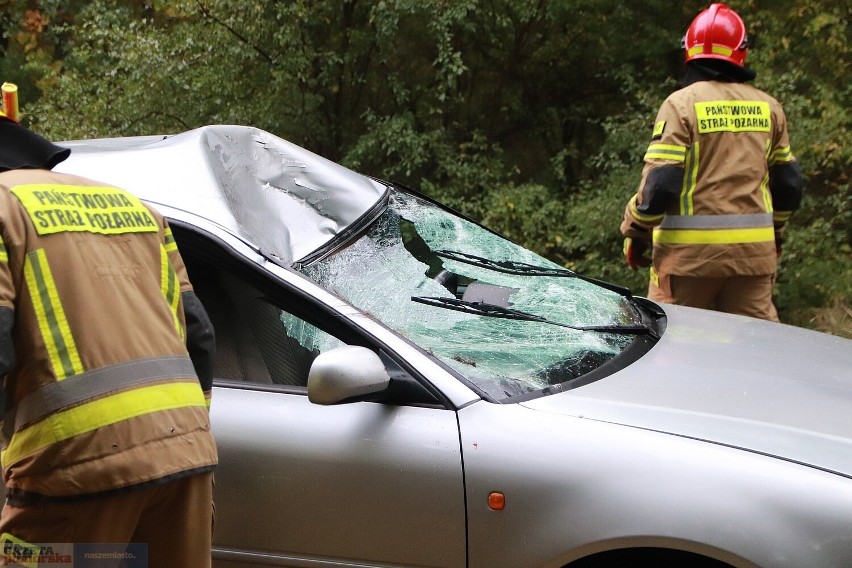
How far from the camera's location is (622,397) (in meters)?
2.35

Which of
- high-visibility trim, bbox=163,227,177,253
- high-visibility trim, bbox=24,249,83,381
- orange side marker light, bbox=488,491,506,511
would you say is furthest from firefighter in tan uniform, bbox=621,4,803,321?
high-visibility trim, bbox=24,249,83,381

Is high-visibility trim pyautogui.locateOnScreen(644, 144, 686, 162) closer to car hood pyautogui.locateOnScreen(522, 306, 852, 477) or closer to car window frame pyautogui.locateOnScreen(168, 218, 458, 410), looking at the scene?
car hood pyautogui.locateOnScreen(522, 306, 852, 477)

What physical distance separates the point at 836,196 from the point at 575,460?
5069 mm

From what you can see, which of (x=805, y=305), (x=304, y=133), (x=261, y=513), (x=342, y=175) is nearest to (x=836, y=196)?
(x=805, y=305)

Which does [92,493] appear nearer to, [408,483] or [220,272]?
Answer: [408,483]

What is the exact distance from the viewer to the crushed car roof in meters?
2.69

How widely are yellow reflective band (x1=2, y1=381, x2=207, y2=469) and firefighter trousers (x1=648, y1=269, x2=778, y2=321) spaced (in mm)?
2741

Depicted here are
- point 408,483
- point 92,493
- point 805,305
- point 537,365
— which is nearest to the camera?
point 92,493

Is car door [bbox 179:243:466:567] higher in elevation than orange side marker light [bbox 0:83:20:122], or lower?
lower

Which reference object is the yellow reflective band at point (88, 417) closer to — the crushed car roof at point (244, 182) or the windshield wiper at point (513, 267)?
the crushed car roof at point (244, 182)

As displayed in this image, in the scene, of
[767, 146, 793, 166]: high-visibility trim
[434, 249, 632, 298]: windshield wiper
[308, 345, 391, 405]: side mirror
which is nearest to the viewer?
[308, 345, 391, 405]: side mirror

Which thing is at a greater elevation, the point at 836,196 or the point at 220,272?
the point at 220,272

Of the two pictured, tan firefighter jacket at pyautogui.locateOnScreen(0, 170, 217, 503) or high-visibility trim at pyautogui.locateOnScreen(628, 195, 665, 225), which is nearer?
tan firefighter jacket at pyautogui.locateOnScreen(0, 170, 217, 503)

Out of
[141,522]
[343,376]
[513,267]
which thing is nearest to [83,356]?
[141,522]
